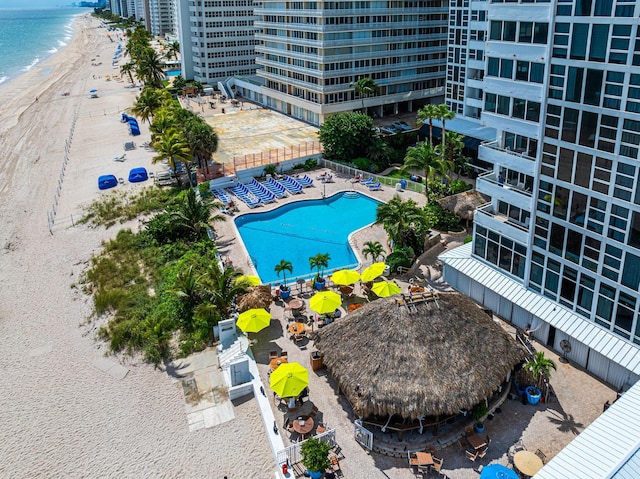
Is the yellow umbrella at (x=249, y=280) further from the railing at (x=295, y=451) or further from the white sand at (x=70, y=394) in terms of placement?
the railing at (x=295, y=451)

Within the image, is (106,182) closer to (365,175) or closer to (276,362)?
(365,175)

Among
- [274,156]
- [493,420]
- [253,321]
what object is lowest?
[493,420]

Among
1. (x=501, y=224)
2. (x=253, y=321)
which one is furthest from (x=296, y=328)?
(x=501, y=224)

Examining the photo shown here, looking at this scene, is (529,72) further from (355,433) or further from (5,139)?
(5,139)

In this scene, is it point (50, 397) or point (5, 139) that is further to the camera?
point (5, 139)

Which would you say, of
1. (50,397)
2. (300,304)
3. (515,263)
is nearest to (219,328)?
(300,304)


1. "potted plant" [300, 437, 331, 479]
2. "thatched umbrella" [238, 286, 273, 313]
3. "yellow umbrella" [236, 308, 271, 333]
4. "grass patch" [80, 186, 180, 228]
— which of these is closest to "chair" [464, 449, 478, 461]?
"potted plant" [300, 437, 331, 479]
